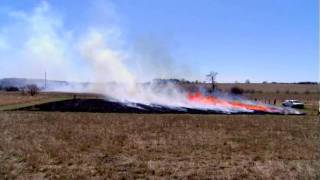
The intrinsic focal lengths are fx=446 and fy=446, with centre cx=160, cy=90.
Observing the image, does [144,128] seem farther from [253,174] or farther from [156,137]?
[253,174]

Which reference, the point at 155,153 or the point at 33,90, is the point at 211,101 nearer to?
the point at 155,153

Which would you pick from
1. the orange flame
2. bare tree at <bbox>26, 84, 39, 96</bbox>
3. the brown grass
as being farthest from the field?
→ bare tree at <bbox>26, 84, 39, 96</bbox>

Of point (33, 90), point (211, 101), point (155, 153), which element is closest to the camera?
point (155, 153)

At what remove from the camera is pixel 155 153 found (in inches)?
766

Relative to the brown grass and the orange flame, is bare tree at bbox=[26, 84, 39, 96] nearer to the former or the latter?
the orange flame

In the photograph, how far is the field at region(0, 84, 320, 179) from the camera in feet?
48.7

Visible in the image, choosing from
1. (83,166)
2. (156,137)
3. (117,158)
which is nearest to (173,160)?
(117,158)

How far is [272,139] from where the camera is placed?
2562 cm

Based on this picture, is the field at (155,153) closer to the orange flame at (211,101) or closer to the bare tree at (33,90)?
the orange flame at (211,101)

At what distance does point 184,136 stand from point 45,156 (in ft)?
32.6

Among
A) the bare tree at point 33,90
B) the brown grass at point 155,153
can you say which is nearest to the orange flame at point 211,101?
the brown grass at point 155,153

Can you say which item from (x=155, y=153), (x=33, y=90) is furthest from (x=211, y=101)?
(x=33, y=90)

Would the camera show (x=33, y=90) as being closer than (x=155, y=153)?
No

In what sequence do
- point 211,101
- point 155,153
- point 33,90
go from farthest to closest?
point 33,90 → point 211,101 → point 155,153
